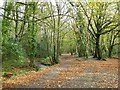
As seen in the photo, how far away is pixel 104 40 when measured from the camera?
3756cm

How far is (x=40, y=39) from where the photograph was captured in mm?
31719

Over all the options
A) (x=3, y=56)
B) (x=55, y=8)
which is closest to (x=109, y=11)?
(x=55, y=8)

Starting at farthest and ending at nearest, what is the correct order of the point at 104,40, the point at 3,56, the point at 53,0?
the point at 104,40 → the point at 53,0 → the point at 3,56

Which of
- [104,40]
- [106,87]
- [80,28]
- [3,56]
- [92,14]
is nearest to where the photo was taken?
[106,87]

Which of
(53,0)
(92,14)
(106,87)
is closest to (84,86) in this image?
(106,87)

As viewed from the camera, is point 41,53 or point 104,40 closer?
point 41,53

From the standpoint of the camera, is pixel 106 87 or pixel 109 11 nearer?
pixel 106 87

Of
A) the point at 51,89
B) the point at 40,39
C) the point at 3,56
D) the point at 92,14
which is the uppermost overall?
the point at 92,14

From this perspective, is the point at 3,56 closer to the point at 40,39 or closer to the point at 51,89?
the point at 51,89

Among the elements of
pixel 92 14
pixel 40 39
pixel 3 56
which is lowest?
pixel 3 56

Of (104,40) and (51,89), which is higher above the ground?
(104,40)

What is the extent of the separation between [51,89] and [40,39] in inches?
898

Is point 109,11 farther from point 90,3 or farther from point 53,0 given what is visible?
point 53,0

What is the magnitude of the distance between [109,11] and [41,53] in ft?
32.6
